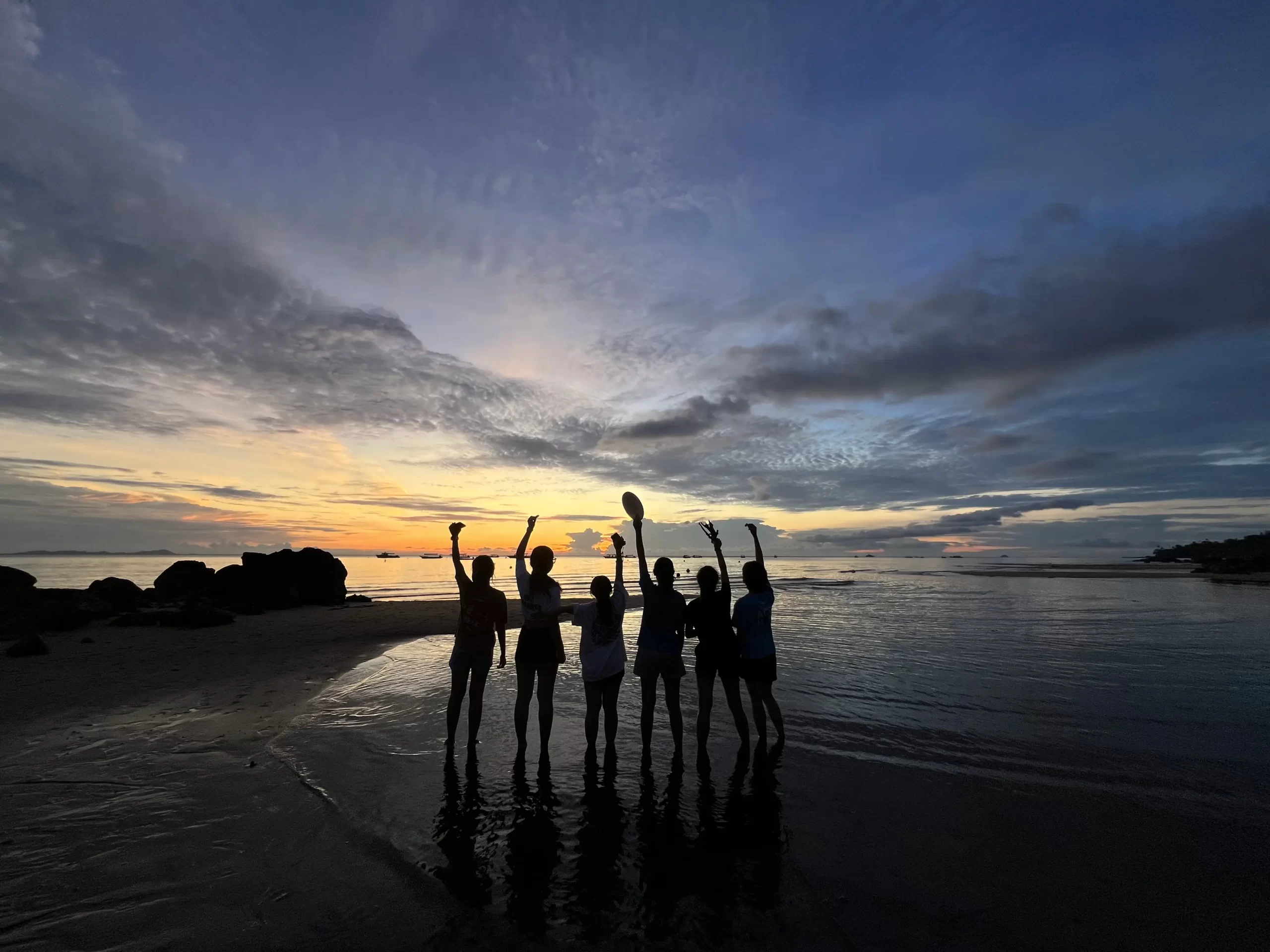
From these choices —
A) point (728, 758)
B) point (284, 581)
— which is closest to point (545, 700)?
point (728, 758)

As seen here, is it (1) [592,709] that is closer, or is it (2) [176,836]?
(2) [176,836]

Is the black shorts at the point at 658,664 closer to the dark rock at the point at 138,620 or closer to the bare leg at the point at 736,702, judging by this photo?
the bare leg at the point at 736,702

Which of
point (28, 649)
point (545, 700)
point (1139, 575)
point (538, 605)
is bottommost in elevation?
point (1139, 575)

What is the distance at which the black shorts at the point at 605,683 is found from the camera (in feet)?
25.4

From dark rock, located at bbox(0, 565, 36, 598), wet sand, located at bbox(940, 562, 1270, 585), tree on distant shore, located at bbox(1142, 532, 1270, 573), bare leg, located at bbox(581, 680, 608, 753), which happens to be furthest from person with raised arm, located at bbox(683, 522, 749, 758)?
tree on distant shore, located at bbox(1142, 532, 1270, 573)

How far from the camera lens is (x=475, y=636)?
26.9 ft

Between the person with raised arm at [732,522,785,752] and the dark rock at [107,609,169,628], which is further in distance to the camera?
the dark rock at [107,609,169,628]

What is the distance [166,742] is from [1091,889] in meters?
12.2

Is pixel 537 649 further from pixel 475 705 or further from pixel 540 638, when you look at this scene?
pixel 475 705

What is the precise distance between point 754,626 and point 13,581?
26.4 m

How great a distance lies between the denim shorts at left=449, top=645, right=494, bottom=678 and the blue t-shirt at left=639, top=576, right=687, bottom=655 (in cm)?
232

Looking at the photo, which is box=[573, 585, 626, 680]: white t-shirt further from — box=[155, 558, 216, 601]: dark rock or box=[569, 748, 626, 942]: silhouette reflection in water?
box=[155, 558, 216, 601]: dark rock

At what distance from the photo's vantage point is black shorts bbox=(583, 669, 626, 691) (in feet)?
25.4

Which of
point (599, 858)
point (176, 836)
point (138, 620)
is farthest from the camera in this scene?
point (138, 620)
